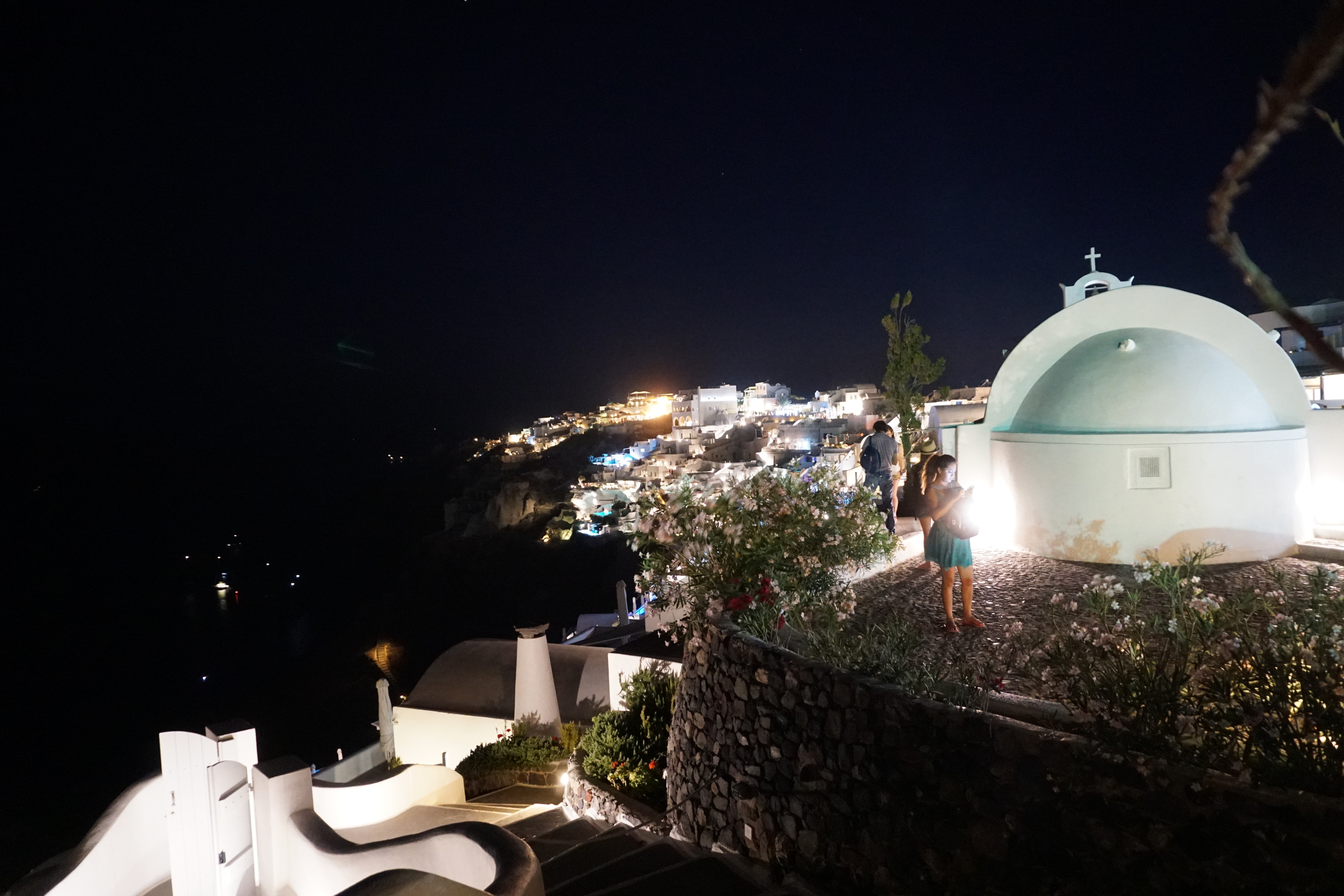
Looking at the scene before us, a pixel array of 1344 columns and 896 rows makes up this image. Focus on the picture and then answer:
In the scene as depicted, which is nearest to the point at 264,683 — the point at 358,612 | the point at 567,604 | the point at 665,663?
the point at 358,612

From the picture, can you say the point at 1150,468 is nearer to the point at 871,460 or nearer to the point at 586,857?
the point at 871,460

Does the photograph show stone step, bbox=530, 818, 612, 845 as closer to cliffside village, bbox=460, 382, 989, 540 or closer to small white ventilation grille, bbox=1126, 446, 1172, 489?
small white ventilation grille, bbox=1126, 446, 1172, 489

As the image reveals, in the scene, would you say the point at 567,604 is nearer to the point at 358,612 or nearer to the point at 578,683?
the point at 358,612

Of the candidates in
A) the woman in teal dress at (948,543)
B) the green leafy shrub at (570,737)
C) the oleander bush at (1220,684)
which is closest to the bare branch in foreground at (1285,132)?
the oleander bush at (1220,684)

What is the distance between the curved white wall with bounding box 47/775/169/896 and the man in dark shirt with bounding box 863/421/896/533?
348 inches

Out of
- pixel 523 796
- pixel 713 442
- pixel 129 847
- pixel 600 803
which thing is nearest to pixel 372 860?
pixel 129 847

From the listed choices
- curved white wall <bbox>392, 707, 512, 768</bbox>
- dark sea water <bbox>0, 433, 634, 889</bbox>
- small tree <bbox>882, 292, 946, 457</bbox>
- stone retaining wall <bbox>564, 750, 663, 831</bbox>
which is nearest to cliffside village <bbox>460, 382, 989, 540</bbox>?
dark sea water <bbox>0, 433, 634, 889</bbox>

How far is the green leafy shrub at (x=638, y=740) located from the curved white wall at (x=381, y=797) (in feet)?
6.64

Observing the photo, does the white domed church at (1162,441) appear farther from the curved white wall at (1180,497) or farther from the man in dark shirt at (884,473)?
the man in dark shirt at (884,473)

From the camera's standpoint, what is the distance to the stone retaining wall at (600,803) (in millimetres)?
7684

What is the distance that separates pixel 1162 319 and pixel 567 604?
46.9 meters

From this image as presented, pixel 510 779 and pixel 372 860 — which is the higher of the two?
pixel 372 860

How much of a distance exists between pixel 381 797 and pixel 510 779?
3.01 m

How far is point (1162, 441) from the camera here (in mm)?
8625
